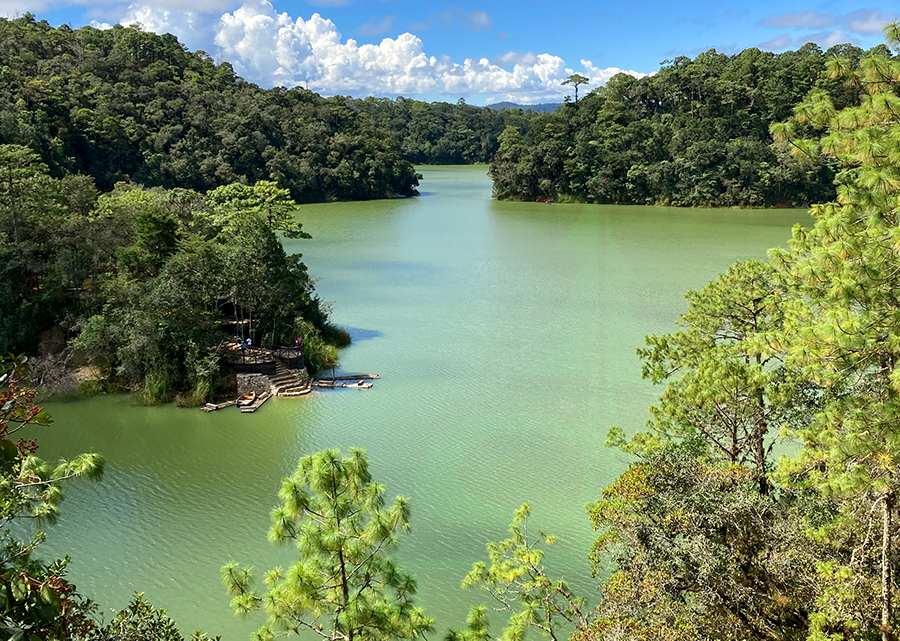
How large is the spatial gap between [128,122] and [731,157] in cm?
3598

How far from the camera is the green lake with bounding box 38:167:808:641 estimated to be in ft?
25.1

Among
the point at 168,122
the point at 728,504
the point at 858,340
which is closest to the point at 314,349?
the point at 728,504

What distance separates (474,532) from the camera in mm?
8102

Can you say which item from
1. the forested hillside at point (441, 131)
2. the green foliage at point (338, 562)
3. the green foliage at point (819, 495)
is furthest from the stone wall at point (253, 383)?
the forested hillside at point (441, 131)

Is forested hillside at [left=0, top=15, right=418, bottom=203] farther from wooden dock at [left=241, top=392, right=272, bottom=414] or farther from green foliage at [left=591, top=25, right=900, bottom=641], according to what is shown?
green foliage at [left=591, top=25, right=900, bottom=641]

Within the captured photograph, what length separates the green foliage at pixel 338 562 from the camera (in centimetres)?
415

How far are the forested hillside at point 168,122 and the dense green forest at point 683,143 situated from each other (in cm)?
1062

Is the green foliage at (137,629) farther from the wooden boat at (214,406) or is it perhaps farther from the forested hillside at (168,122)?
the forested hillside at (168,122)

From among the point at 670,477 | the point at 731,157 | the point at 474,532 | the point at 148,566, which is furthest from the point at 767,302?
the point at 731,157

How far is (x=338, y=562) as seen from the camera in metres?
4.35

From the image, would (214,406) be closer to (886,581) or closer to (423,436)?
(423,436)

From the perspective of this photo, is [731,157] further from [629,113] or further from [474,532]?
[474,532]

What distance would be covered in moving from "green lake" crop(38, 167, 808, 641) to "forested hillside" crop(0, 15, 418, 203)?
17.0 meters

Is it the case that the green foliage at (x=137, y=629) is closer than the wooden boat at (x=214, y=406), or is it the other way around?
the green foliage at (x=137, y=629)
